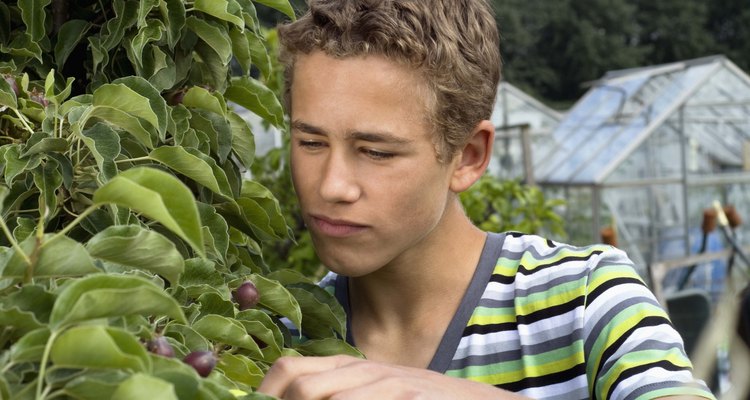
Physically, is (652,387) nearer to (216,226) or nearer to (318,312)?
(318,312)

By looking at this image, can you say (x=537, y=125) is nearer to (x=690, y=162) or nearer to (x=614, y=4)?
(x=690, y=162)

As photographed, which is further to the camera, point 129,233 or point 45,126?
point 45,126

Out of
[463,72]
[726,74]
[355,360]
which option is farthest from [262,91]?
[726,74]

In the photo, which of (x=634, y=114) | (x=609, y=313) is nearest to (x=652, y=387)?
(x=609, y=313)

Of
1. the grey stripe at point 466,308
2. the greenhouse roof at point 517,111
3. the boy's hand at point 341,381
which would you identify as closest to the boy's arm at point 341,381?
the boy's hand at point 341,381

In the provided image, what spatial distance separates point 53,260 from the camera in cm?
70

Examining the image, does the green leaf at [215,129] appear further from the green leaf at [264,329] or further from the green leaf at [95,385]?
the green leaf at [95,385]

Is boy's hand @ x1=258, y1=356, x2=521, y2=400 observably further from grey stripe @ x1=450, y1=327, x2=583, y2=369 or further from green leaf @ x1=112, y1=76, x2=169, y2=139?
grey stripe @ x1=450, y1=327, x2=583, y2=369

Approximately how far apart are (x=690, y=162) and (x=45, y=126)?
1109cm

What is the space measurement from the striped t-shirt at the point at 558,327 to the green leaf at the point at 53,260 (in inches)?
29.0

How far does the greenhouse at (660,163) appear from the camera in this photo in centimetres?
1066

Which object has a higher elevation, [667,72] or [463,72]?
[667,72]

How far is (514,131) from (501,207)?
9415mm

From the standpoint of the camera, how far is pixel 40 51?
124cm
